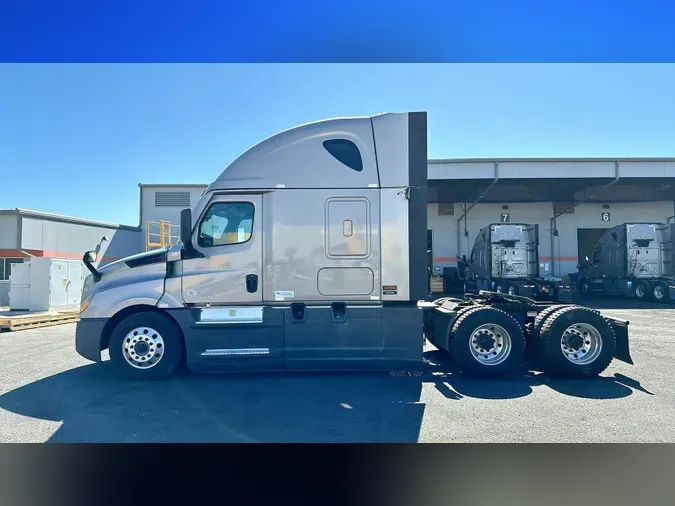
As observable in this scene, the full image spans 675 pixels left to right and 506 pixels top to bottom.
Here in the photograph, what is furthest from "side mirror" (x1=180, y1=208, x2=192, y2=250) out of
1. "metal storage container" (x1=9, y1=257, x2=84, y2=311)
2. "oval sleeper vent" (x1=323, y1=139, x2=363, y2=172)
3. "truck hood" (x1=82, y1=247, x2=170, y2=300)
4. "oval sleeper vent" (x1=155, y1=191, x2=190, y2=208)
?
"oval sleeper vent" (x1=155, y1=191, x2=190, y2=208)

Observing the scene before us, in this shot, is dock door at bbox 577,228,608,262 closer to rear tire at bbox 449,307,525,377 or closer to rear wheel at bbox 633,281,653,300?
rear wheel at bbox 633,281,653,300

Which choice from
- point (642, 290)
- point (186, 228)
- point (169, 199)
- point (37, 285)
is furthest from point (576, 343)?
point (169, 199)

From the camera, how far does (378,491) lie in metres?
3.14

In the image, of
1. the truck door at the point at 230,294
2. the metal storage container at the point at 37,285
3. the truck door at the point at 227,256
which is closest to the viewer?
the truck door at the point at 230,294

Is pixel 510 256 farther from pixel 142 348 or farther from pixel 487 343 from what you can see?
pixel 142 348

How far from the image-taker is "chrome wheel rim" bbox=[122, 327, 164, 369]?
215 inches

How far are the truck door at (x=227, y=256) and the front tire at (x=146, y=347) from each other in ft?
1.89

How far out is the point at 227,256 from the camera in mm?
5535

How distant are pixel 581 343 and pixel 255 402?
495 cm

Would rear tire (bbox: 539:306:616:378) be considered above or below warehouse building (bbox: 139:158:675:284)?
below

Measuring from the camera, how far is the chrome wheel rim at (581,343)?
18.8 feet

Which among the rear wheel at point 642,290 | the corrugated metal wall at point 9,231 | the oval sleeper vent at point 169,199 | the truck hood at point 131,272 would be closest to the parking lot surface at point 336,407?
the truck hood at point 131,272

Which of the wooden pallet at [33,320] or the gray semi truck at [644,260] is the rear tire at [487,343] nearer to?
the wooden pallet at [33,320]

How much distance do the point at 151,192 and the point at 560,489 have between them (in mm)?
22588
